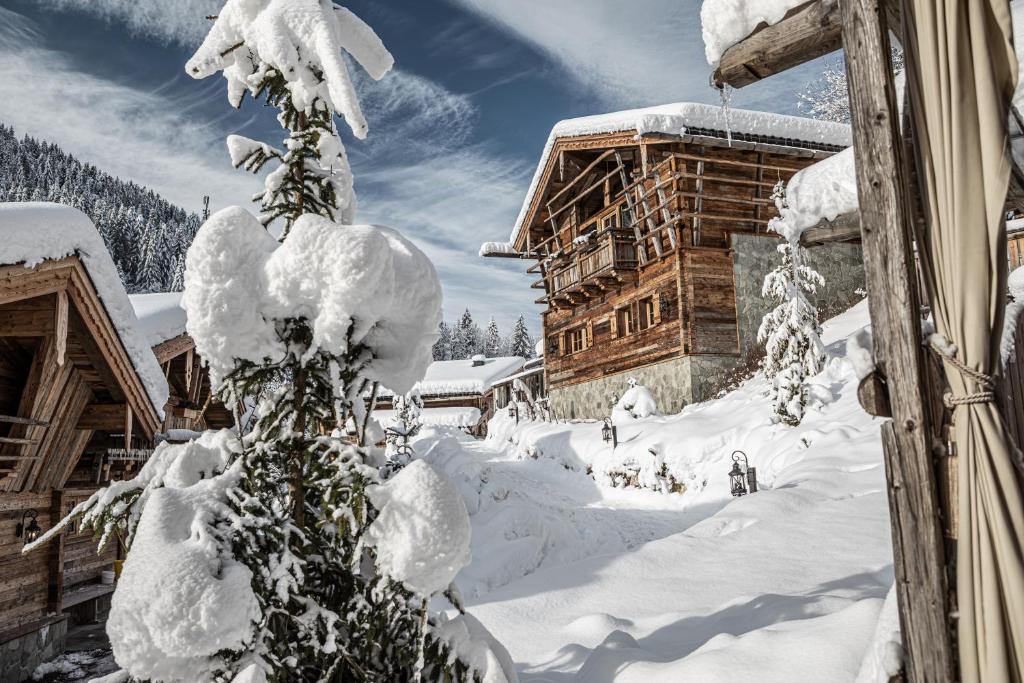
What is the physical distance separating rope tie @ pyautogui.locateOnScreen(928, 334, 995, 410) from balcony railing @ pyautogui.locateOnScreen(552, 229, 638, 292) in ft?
58.8

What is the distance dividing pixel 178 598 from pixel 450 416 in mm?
44365

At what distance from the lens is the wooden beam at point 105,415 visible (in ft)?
30.9

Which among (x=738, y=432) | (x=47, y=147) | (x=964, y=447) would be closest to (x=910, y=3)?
(x=964, y=447)

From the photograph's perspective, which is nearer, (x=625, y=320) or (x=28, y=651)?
(x=28, y=651)

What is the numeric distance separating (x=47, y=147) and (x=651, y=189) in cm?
11116

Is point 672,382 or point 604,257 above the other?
point 604,257

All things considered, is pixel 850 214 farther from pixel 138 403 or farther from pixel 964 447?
pixel 138 403

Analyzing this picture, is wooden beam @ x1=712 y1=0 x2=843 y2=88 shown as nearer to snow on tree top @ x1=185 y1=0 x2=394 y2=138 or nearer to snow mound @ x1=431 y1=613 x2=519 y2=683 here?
snow on tree top @ x1=185 y1=0 x2=394 y2=138

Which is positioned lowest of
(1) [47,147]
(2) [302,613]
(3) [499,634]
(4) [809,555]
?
(3) [499,634]

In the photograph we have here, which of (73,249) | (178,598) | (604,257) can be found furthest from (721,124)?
(178,598)

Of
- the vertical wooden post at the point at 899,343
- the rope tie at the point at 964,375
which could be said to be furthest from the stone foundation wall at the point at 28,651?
the rope tie at the point at 964,375

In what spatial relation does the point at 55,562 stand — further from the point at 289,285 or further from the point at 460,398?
the point at 460,398

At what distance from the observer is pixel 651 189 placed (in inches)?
755

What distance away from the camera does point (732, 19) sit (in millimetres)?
2773
